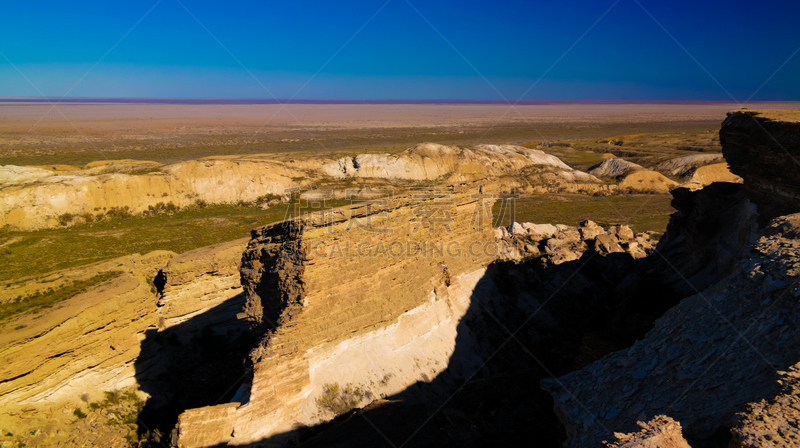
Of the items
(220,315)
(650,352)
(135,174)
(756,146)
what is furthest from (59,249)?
(756,146)

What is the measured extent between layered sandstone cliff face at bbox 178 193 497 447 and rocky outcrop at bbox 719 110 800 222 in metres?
8.22

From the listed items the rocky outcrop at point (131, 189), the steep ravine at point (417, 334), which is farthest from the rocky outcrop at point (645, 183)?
the rocky outcrop at point (131, 189)

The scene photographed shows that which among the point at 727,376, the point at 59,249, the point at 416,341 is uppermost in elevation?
the point at 727,376

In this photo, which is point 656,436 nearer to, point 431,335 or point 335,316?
point 335,316

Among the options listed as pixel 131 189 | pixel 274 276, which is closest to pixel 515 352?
pixel 274 276

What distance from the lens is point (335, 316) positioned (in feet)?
30.5

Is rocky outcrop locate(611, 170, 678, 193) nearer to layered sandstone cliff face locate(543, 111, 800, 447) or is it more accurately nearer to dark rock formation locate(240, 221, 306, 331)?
layered sandstone cliff face locate(543, 111, 800, 447)

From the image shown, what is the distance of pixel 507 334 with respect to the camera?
12.9 metres

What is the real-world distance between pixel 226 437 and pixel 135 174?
32387mm

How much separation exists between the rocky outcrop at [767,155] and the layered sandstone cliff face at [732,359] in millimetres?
26

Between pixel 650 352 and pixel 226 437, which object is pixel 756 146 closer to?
pixel 650 352

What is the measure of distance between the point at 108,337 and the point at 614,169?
48.7m

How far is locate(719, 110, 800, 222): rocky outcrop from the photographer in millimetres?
9227

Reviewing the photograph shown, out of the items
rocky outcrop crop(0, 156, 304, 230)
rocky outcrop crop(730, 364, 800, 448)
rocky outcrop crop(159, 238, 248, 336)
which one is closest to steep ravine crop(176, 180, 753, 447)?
rocky outcrop crop(730, 364, 800, 448)
